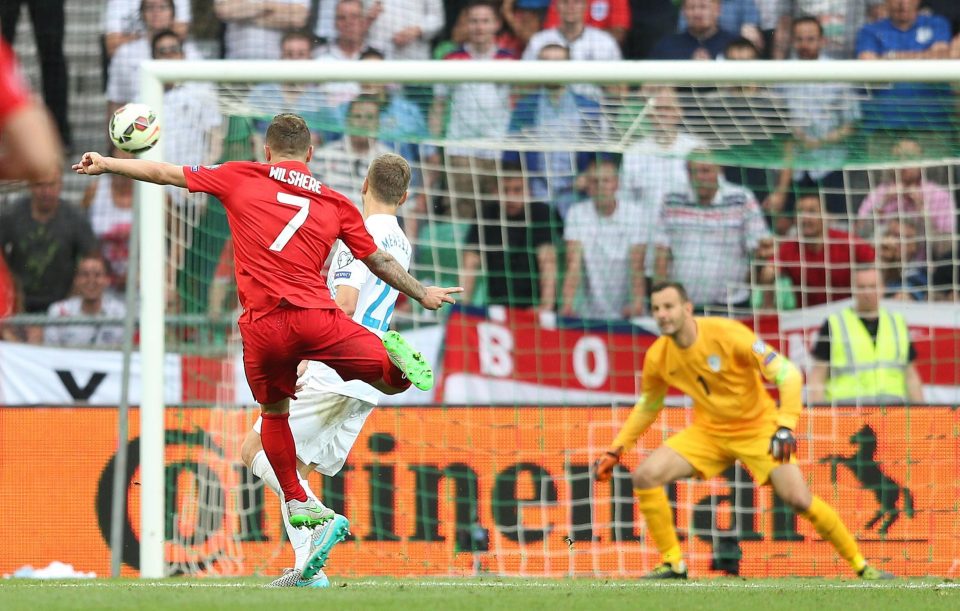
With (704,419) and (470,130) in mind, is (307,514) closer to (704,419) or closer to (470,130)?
(704,419)

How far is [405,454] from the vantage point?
935 cm

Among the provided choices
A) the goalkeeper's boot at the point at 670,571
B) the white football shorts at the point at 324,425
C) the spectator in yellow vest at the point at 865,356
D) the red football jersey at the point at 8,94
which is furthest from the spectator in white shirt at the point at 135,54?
the red football jersey at the point at 8,94

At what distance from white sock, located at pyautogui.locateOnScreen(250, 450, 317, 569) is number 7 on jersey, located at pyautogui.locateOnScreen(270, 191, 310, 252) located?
111cm

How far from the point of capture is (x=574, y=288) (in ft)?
35.3

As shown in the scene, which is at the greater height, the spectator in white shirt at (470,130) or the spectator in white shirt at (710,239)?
the spectator in white shirt at (470,130)

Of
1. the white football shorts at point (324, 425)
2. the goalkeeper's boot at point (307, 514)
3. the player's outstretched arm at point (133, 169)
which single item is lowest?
the goalkeeper's boot at point (307, 514)

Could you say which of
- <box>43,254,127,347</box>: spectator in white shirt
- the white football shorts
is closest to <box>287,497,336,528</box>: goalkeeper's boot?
the white football shorts

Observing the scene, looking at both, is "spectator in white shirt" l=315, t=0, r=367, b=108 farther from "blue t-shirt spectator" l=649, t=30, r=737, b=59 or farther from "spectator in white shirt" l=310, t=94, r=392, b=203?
"blue t-shirt spectator" l=649, t=30, r=737, b=59

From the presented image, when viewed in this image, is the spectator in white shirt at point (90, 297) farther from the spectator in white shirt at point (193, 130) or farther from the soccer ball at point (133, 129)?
the soccer ball at point (133, 129)

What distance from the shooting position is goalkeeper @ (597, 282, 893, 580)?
8.55 meters

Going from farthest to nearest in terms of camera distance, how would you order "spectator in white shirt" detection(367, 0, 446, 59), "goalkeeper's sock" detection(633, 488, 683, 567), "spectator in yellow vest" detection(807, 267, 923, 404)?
"spectator in white shirt" detection(367, 0, 446, 59) → "spectator in yellow vest" detection(807, 267, 923, 404) → "goalkeeper's sock" detection(633, 488, 683, 567)

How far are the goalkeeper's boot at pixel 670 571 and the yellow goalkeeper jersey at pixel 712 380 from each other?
2.58ft

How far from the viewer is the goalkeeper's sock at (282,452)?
21.1 ft

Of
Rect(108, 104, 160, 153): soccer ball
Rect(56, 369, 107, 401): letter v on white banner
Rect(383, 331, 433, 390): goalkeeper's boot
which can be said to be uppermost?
Rect(108, 104, 160, 153): soccer ball
